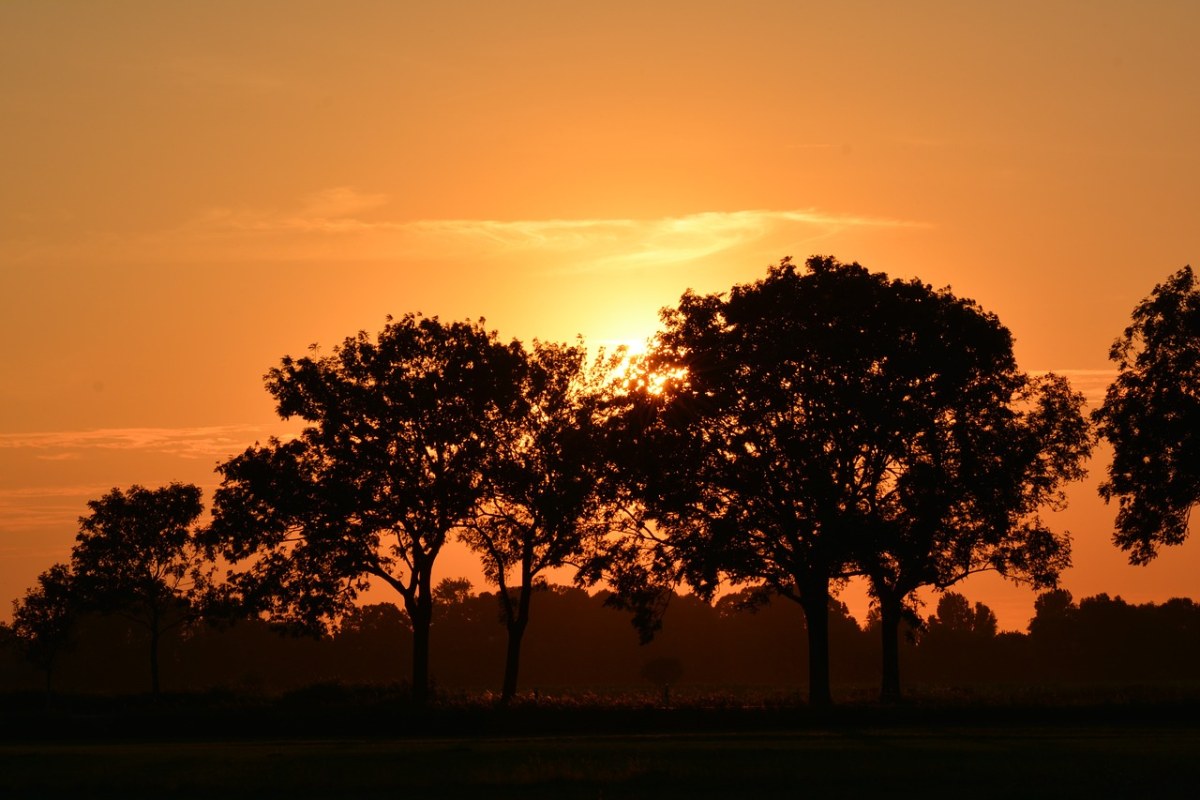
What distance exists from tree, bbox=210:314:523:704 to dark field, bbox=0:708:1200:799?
1834 cm

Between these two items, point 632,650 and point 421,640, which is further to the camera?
point 632,650

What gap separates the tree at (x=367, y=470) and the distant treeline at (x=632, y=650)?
6909cm

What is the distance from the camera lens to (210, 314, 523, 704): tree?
66875 millimetres

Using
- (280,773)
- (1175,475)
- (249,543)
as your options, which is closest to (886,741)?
(280,773)

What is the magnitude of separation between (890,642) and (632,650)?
114m

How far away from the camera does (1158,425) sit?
202 feet

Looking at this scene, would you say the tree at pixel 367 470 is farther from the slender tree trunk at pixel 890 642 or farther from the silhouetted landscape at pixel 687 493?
the slender tree trunk at pixel 890 642

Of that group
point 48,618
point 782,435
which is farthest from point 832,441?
point 48,618

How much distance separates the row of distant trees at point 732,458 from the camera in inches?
2367

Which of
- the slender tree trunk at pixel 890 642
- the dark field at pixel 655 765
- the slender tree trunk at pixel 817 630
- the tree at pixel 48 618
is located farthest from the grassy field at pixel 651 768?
the tree at pixel 48 618

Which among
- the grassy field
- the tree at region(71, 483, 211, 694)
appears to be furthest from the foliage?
the grassy field

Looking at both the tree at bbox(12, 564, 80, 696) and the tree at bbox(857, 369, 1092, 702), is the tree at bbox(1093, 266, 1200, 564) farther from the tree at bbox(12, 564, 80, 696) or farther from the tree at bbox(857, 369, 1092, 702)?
the tree at bbox(12, 564, 80, 696)

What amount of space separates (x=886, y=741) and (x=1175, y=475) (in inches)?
1090

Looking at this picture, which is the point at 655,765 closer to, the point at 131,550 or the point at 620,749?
the point at 620,749
